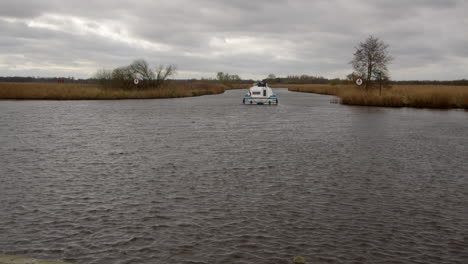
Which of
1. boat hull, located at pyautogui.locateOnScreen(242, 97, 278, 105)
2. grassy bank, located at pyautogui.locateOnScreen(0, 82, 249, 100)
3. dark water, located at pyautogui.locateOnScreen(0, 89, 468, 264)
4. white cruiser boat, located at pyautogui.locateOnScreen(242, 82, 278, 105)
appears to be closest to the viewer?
dark water, located at pyautogui.locateOnScreen(0, 89, 468, 264)

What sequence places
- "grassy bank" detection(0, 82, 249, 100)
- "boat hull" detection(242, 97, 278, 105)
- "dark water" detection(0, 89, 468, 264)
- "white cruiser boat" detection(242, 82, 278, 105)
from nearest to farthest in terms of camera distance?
"dark water" detection(0, 89, 468, 264) < "boat hull" detection(242, 97, 278, 105) < "white cruiser boat" detection(242, 82, 278, 105) < "grassy bank" detection(0, 82, 249, 100)

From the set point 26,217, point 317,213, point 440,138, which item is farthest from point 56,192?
point 440,138

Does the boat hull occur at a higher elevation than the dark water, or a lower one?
higher

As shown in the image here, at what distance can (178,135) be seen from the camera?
20.1 metres

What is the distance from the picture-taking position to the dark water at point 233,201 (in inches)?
253

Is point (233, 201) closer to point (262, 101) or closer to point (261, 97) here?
point (262, 101)

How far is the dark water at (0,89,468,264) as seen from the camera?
6.44 meters

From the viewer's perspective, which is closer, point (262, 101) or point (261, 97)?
point (262, 101)

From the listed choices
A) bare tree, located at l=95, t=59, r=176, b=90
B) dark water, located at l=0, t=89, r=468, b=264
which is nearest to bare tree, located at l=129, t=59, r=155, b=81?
bare tree, located at l=95, t=59, r=176, b=90

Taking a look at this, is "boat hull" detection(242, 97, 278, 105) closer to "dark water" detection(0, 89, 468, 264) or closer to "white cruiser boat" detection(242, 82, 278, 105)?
"white cruiser boat" detection(242, 82, 278, 105)

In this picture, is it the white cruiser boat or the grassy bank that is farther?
the grassy bank

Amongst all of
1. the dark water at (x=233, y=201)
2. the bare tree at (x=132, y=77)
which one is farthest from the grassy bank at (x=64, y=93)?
the dark water at (x=233, y=201)

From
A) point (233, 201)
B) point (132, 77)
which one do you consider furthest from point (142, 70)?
point (233, 201)

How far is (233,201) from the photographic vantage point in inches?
351
